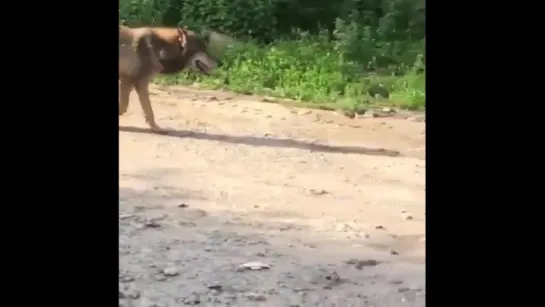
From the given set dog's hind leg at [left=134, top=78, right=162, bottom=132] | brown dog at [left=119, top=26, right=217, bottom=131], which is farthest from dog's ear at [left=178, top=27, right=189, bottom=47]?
dog's hind leg at [left=134, top=78, right=162, bottom=132]

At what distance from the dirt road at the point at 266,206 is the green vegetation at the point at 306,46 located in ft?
0.13

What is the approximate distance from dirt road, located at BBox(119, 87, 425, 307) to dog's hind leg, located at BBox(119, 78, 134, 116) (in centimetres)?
1

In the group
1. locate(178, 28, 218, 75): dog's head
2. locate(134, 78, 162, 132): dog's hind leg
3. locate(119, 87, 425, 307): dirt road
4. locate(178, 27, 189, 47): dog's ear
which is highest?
locate(178, 27, 189, 47): dog's ear

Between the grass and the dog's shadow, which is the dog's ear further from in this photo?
the dog's shadow

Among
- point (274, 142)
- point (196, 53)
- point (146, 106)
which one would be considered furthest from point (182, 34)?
point (274, 142)

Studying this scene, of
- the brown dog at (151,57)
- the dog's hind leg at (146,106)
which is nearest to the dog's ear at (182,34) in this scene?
the brown dog at (151,57)

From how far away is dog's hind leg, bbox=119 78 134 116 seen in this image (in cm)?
140

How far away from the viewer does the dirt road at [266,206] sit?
1358 millimetres

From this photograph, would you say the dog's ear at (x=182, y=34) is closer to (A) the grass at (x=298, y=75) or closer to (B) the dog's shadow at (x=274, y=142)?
(A) the grass at (x=298, y=75)

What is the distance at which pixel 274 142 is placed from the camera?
4.66ft
